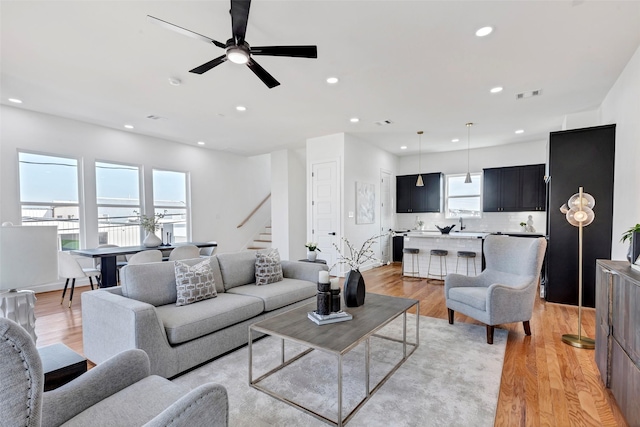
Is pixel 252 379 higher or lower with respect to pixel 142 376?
lower

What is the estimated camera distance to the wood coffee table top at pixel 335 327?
1.92 m

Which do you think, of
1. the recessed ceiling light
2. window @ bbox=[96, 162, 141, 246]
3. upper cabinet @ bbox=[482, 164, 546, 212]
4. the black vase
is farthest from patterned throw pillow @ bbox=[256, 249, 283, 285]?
upper cabinet @ bbox=[482, 164, 546, 212]

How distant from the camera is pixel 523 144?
7.14 metres

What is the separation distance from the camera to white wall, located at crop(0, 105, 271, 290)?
468 centimetres

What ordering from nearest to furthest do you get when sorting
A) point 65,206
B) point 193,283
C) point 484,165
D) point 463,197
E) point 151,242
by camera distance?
point 193,283 < point 151,242 < point 65,206 < point 484,165 < point 463,197

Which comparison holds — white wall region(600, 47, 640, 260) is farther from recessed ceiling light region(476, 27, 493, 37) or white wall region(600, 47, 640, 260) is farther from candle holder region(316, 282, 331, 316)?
candle holder region(316, 282, 331, 316)

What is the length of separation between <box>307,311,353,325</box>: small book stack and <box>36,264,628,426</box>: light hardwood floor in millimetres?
1109

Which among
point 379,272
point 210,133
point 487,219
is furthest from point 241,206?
point 487,219

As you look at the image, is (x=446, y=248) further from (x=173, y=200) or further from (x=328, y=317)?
(x=173, y=200)

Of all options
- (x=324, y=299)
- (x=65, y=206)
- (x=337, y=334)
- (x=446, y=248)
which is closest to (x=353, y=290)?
(x=324, y=299)

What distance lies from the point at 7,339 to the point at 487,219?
27.6ft

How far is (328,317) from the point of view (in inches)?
89.4

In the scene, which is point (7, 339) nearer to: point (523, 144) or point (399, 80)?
point (399, 80)

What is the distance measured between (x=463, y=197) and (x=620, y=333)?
20.8 ft
